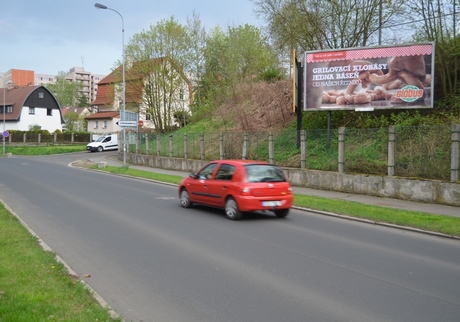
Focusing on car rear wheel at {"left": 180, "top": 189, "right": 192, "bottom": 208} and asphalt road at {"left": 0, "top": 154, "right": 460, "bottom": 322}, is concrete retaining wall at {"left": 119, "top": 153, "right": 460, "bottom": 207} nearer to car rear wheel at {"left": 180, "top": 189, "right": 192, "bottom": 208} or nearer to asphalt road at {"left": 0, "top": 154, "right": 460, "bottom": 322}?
asphalt road at {"left": 0, "top": 154, "right": 460, "bottom": 322}

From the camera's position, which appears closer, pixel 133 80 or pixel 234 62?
pixel 234 62

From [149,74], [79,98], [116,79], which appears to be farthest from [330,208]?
[79,98]

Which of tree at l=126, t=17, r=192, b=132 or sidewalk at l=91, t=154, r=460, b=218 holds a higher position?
tree at l=126, t=17, r=192, b=132

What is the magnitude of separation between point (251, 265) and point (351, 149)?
12575 millimetres

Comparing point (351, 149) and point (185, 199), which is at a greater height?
point (351, 149)

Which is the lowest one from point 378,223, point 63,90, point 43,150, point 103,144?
point 378,223

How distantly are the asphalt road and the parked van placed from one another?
40.0 m

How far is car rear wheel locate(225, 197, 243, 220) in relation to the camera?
40.9 ft

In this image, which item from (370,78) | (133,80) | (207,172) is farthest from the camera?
(133,80)

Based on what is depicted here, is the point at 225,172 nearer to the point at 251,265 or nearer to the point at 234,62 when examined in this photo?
the point at 251,265

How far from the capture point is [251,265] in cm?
777

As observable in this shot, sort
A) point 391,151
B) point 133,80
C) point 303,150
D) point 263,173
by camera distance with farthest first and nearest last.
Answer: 1. point 133,80
2. point 303,150
3. point 391,151
4. point 263,173

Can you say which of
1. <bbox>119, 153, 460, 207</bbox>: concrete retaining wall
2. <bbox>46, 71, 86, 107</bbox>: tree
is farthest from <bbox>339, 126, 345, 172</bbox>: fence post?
<bbox>46, 71, 86, 107</bbox>: tree

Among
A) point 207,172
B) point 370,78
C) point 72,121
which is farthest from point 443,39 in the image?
point 72,121
